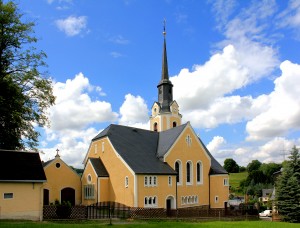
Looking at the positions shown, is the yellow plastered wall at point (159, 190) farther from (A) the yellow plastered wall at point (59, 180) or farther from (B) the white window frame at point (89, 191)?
(A) the yellow plastered wall at point (59, 180)

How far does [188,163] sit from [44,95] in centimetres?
1845

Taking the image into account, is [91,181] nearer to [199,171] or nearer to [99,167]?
[99,167]

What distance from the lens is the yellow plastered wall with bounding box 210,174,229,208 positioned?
4200 cm

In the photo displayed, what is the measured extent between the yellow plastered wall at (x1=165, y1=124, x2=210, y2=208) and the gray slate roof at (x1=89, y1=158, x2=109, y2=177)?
23.0 feet

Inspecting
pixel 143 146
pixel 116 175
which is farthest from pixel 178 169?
pixel 116 175

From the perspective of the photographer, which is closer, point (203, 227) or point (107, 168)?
point (203, 227)

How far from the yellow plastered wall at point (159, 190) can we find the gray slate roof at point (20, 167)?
11.5m

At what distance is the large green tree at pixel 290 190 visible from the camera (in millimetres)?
32281

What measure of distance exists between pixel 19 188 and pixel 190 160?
2252 centimetres

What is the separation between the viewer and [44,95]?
111ft

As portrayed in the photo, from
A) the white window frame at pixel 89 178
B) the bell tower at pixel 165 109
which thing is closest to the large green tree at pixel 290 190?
the white window frame at pixel 89 178

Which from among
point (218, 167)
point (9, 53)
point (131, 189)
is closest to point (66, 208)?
point (131, 189)

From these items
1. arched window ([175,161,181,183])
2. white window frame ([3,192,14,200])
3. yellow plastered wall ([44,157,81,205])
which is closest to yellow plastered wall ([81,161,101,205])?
yellow plastered wall ([44,157,81,205])

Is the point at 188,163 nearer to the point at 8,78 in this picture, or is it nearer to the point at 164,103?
the point at 164,103
